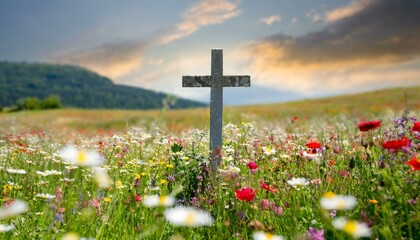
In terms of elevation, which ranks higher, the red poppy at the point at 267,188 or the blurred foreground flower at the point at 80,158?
the blurred foreground flower at the point at 80,158

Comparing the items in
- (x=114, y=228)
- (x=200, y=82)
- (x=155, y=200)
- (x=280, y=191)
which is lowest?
(x=114, y=228)

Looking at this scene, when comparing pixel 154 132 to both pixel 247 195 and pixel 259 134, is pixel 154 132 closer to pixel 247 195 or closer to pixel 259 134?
pixel 259 134

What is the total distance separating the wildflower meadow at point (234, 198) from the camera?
3.20 meters

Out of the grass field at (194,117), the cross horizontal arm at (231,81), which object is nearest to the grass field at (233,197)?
the cross horizontal arm at (231,81)

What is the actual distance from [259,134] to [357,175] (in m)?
3.94

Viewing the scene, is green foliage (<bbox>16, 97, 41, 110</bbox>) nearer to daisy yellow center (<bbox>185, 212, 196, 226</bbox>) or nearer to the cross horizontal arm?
the cross horizontal arm

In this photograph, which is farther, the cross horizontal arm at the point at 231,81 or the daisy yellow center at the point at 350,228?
the cross horizontal arm at the point at 231,81

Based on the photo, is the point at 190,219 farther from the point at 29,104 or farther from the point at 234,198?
the point at 29,104

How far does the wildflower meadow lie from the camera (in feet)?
10.5

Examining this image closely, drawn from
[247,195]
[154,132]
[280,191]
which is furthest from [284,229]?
[154,132]

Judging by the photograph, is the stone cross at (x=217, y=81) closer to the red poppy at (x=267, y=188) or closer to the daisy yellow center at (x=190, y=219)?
the red poppy at (x=267, y=188)

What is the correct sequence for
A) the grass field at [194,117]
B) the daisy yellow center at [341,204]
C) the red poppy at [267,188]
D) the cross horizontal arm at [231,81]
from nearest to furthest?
the daisy yellow center at [341,204] → the red poppy at [267,188] → the cross horizontal arm at [231,81] → the grass field at [194,117]

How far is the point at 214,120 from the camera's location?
735cm

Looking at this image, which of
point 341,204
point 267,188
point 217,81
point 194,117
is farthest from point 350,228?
point 194,117
